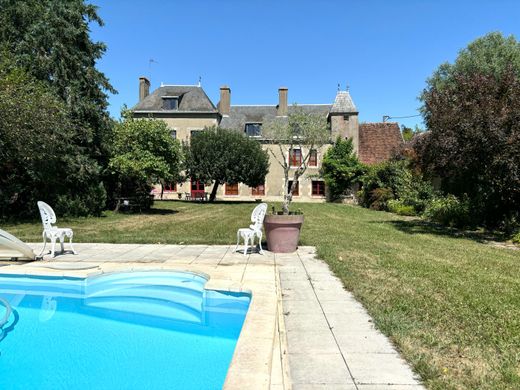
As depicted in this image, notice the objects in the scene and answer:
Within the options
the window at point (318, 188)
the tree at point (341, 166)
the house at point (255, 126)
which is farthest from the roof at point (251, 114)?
the window at point (318, 188)

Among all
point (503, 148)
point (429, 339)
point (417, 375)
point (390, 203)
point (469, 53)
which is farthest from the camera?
point (469, 53)

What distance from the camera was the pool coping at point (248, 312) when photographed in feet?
8.50

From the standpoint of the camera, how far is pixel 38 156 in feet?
41.5

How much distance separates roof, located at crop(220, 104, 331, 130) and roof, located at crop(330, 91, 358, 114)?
145cm

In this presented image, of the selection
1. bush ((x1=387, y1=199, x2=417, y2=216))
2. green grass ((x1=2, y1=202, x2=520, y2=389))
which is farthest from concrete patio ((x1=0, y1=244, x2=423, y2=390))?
bush ((x1=387, y1=199, x2=417, y2=216))

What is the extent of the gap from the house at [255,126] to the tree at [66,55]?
17744mm

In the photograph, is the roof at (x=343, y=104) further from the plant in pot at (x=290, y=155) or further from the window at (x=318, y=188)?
the plant in pot at (x=290, y=155)

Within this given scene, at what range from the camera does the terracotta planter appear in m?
8.02

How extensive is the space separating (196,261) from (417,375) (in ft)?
15.8

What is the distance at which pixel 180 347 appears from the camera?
377 centimetres

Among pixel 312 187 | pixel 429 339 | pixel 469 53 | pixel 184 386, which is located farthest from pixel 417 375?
pixel 312 187

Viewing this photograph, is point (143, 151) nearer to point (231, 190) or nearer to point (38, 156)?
point (38, 156)

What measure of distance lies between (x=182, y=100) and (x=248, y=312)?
34.8m

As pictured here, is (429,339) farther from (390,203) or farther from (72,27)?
(390,203)
